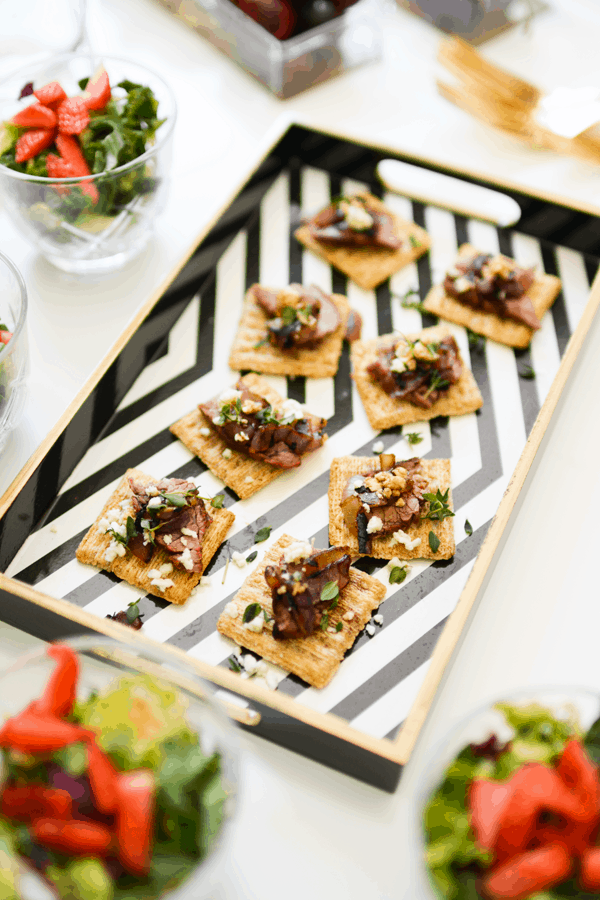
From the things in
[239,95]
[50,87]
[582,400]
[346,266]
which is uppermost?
[50,87]

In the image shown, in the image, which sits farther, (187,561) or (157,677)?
(187,561)

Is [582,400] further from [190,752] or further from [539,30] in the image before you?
[539,30]

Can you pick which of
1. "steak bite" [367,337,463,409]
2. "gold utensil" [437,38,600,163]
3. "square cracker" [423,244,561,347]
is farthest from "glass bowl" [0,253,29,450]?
"gold utensil" [437,38,600,163]

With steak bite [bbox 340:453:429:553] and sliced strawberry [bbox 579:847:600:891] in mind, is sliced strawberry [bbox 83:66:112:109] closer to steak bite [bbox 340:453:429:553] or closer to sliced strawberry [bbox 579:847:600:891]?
steak bite [bbox 340:453:429:553]

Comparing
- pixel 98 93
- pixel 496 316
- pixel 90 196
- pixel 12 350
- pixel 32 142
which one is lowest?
pixel 496 316

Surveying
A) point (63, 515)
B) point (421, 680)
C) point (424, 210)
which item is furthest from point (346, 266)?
point (421, 680)

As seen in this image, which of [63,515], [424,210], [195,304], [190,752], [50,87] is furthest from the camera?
[424,210]

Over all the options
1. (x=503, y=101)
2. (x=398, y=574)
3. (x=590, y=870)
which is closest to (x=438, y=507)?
(x=398, y=574)

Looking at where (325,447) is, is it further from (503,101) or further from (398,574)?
(503,101)
